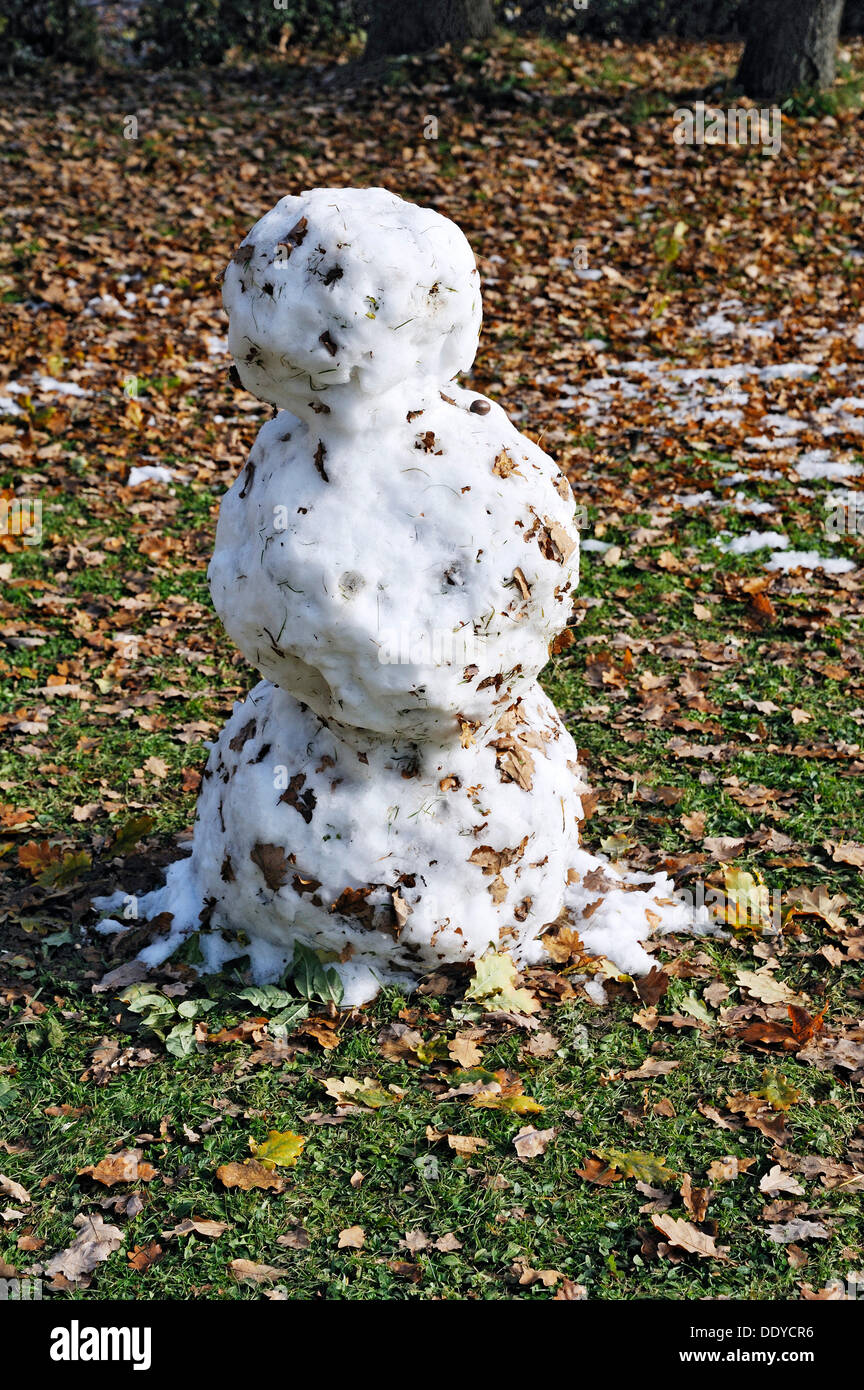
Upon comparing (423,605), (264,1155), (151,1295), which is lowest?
(151,1295)

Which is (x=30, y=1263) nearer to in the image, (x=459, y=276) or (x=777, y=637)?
(x=459, y=276)

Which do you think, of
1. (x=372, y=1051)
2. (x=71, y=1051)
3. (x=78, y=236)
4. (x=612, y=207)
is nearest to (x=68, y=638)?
(x=71, y=1051)

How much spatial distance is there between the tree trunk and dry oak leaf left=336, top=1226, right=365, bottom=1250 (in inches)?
533

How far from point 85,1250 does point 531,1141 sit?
127cm

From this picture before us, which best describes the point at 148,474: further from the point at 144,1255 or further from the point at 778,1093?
the point at 778,1093

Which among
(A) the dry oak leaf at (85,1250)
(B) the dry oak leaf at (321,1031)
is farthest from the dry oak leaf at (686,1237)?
(A) the dry oak leaf at (85,1250)

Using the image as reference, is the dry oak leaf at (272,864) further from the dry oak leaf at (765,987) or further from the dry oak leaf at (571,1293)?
the dry oak leaf at (765,987)

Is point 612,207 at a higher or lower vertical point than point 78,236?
higher

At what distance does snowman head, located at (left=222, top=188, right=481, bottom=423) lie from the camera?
3172 millimetres

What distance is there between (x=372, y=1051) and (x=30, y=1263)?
1146 mm

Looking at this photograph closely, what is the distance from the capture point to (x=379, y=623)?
133 inches

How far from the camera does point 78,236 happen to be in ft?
36.8

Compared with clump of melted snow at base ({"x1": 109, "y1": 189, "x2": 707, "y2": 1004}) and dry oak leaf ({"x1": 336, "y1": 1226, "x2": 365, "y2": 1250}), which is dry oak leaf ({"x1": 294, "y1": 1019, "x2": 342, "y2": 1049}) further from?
dry oak leaf ({"x1": 336, "y1": 1226, "x2": 365, "y2": 1250})

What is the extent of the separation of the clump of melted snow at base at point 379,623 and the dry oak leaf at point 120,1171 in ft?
2.49
